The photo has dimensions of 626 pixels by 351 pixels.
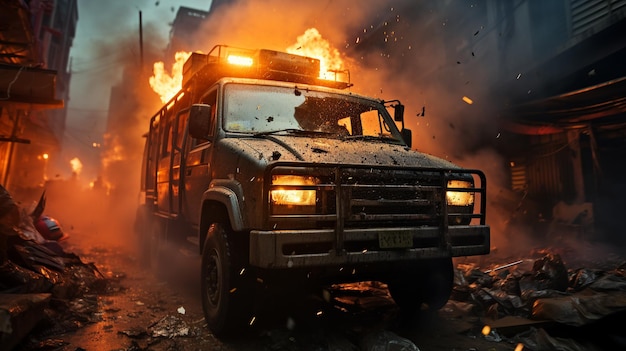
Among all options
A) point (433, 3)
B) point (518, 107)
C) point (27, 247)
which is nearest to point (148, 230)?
point (27, 247)

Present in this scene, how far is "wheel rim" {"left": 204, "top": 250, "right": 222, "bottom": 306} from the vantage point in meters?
3.35

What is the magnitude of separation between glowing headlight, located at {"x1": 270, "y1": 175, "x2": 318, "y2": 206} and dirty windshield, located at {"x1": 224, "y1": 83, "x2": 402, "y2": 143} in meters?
0.99

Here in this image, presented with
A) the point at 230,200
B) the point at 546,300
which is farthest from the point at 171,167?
the point at 546,300

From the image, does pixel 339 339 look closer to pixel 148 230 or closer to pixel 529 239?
pixel 148 230

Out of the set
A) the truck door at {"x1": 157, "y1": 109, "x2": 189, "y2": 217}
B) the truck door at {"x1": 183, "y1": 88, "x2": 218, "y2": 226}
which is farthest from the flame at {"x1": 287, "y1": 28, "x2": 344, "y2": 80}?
the truck door at {"x1": 183, "y1": 88, "x2": 218, "y2": 226}

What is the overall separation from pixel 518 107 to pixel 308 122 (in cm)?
542

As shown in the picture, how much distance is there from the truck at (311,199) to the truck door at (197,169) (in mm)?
24

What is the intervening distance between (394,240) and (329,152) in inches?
36.6

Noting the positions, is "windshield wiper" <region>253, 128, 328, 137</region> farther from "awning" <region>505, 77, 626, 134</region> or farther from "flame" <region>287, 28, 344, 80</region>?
"flame" <region>287, 28, 344, 80</region>

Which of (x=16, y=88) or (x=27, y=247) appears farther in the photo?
(x=16, y=88)

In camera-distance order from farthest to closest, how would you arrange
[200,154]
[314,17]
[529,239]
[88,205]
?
[88,205] → [314,17] → [529,239] → [200,154]

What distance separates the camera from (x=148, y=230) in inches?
281

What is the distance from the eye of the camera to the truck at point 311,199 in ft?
8.83

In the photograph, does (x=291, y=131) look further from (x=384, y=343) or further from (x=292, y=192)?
(x=384, y=343)
